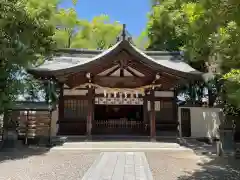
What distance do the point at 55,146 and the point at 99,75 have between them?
4681mm

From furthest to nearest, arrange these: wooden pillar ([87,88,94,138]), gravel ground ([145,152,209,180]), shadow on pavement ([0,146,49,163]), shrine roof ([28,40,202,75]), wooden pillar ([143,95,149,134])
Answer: wooden pillar ([143,95,149,134]) < wooden pillar ([87,88,94,138]) < shrine roof ([28,40,202,75]) < shadow on pavement ([0,146,49,163]) < gravel ground ([145,152,209,180])

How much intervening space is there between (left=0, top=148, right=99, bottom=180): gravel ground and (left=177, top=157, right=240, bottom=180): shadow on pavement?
3208 millimetres

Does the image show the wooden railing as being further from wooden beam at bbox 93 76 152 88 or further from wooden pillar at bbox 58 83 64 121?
wooden beam at bbox 93 76 152 88

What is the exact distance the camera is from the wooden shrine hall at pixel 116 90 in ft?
48.0

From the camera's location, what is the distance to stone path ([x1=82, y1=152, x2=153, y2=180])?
779 cm

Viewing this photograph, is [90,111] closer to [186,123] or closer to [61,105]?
[61,105]

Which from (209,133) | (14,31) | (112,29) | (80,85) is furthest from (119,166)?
(112,29)

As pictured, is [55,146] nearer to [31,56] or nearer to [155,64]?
[31,56]

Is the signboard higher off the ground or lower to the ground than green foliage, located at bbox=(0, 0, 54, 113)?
lower

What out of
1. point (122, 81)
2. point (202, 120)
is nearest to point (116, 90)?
point (122, 81)

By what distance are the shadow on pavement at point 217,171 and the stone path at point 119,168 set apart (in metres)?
1.19

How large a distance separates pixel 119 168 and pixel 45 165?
2569 millimetres

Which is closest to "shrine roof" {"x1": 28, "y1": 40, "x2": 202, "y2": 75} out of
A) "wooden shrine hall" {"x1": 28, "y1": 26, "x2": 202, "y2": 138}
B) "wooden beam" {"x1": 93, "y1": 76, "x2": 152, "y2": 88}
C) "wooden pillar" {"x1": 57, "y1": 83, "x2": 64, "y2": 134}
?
"wooden shrine hall" {"x1": 28, "y1": 26, "x2": 202, "y2": 138}

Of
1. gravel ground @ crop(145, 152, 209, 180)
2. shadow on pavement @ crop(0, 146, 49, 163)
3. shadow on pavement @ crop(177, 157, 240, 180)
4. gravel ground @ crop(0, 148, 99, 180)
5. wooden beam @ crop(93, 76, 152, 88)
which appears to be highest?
wooden beam @ crop(93, 76, 152, 88)
